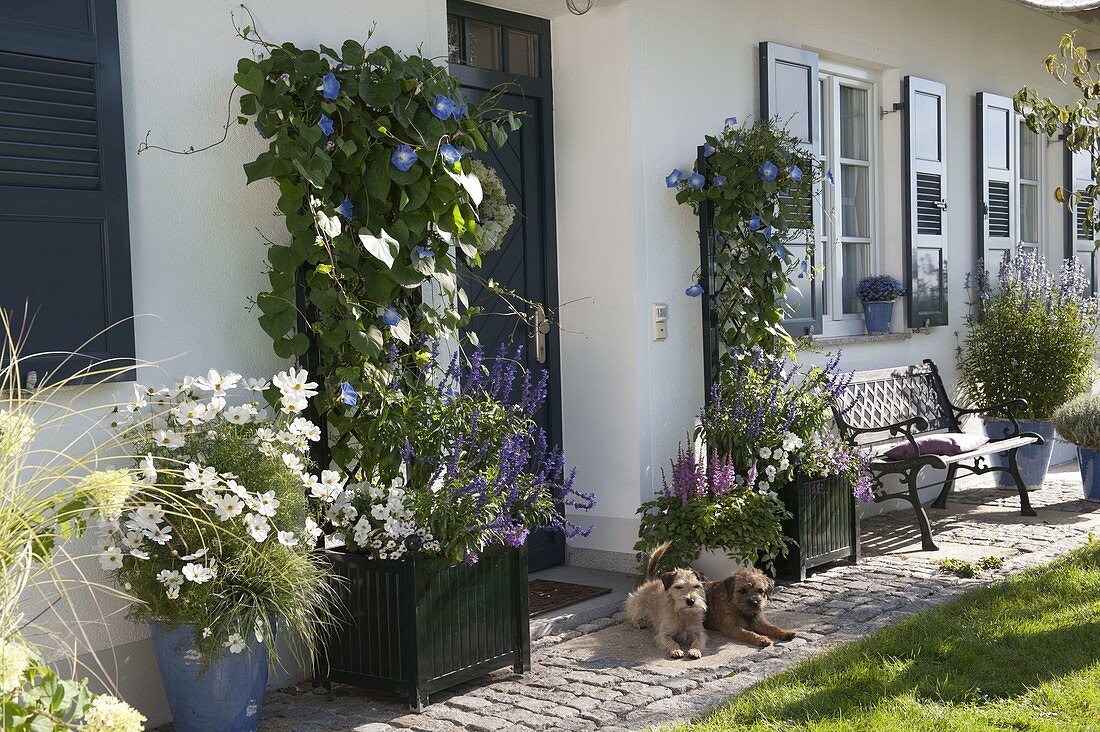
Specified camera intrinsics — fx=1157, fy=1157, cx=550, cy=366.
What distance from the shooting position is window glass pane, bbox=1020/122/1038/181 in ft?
29.0

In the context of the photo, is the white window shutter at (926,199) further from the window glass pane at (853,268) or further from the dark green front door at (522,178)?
the dark green front door at (522,178)

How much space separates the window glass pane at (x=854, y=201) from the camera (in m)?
7.02

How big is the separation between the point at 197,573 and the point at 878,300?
492cm

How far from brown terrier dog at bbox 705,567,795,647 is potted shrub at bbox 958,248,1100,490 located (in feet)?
11.3

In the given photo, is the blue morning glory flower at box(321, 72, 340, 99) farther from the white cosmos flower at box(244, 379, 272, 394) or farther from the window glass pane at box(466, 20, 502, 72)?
the window glass pane at box(466, 20, 502, 72)

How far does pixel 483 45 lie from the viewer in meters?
5.17

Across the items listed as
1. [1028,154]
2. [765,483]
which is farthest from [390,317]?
[1028,154]

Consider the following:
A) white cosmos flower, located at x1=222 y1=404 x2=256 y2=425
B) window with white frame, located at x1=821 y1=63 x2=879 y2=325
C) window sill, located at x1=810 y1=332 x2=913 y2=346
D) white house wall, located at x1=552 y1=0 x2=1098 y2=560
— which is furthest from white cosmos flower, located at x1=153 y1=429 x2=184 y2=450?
window with white frame, located at x1=821 y1=63 x2=879 y2=325

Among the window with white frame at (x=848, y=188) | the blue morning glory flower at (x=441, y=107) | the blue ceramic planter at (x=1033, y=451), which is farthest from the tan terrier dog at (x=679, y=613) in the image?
the blue ceramic planter at (x=1033, y=451)

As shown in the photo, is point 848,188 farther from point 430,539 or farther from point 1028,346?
point 430,539

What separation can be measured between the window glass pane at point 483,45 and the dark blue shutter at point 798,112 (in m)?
1.54

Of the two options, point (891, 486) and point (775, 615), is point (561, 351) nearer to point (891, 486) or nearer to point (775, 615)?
point (775, 615)

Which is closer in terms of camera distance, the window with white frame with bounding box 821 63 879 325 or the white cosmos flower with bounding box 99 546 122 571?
the white cosmos flower with bounding box 99 546 122 571

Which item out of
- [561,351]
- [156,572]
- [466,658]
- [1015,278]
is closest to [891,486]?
[1015,278]
